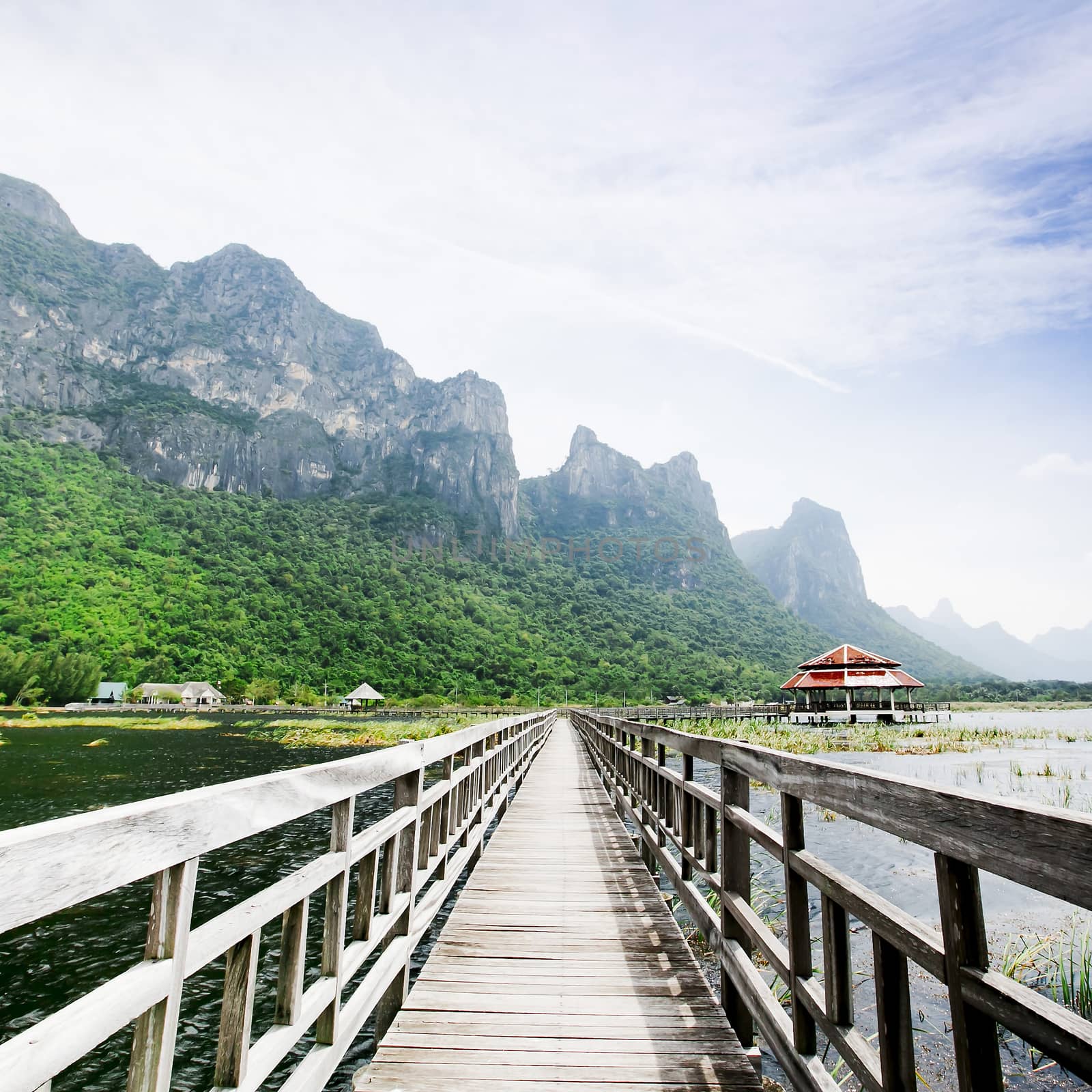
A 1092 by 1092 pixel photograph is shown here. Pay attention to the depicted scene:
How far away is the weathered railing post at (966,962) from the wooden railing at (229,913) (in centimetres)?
132

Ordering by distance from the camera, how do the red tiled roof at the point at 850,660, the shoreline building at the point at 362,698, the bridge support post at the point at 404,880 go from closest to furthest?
the bridge support post at the point at 404,880 → the red tiled roof at the point at 850,660 → the shoreline building at the point at 362,698

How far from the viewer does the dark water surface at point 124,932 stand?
5188 mm

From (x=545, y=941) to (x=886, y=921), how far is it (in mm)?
2989

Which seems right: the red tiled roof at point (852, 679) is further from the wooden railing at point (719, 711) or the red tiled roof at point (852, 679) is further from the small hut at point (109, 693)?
the small hut at point (109, 693)

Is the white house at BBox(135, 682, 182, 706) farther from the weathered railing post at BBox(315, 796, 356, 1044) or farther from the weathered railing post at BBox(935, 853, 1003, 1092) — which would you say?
the weathered railing post at BBox(935, 853, 1003, 1092)

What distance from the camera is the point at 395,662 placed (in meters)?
81.2

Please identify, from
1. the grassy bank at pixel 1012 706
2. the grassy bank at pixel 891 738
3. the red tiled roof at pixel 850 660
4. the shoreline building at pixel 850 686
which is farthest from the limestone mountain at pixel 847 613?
the grassy bank at pixel 891 738

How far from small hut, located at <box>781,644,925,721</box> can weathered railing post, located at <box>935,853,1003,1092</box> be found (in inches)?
1846

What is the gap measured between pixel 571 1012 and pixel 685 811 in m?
1.39

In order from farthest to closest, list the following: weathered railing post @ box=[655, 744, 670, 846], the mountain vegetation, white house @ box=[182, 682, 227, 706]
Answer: the mountain vegetation → white house @ box=[182, 682, 227, 706] → weathered railing post @ box=[655, 744, 670, 846]

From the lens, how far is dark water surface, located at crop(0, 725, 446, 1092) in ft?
17.0

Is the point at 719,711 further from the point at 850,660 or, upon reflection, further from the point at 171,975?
the point at 171,975

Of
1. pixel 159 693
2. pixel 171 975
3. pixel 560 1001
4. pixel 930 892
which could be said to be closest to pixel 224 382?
pixel 159 693

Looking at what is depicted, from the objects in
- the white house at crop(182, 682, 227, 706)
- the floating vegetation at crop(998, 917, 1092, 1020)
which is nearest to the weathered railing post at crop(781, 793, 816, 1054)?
the floating vegetation at crop(998, 917, 1092, 1020)
